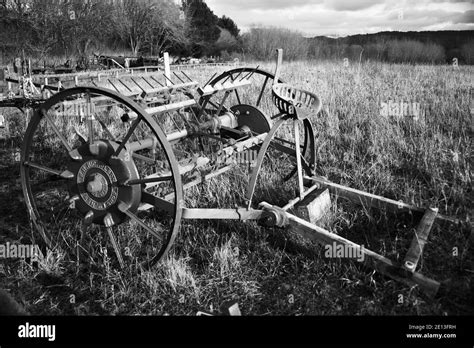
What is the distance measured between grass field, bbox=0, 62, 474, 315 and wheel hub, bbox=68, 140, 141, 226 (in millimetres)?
404

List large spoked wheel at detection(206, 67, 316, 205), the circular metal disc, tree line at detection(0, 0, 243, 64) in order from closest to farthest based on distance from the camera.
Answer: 1. large spoked wheel at detection(206, 67, 316, 205)
2. the circular metal disc
3. tree line at detection(0, 0, 243, 64)

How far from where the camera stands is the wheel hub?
2969 mm

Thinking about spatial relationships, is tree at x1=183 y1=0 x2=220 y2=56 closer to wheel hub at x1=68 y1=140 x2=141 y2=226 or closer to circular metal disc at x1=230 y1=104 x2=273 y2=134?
circular metal disc at x1=230 y1=104 x2=273 y2=134

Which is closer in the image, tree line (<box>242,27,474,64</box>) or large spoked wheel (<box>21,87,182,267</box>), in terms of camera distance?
large spoked wheel (<box>21,87,182,267</box>)

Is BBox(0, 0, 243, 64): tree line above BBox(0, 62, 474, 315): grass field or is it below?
above

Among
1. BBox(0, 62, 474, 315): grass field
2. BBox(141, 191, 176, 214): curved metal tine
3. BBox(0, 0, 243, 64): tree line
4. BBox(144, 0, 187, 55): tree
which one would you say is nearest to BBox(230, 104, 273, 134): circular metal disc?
BBox(0, 62, 474, 315): grass field

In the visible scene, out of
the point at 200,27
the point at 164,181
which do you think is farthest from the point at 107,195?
the point at 200,27

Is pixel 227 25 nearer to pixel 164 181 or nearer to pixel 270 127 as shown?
pixel 270 127

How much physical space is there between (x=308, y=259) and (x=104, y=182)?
1584mm

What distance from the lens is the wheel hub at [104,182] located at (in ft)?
9.74

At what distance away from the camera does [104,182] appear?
9.93 ft

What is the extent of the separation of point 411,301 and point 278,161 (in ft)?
7.92

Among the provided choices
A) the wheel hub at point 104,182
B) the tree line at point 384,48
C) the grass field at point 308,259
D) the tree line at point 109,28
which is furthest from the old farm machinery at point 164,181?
the tree line at point 109,28
